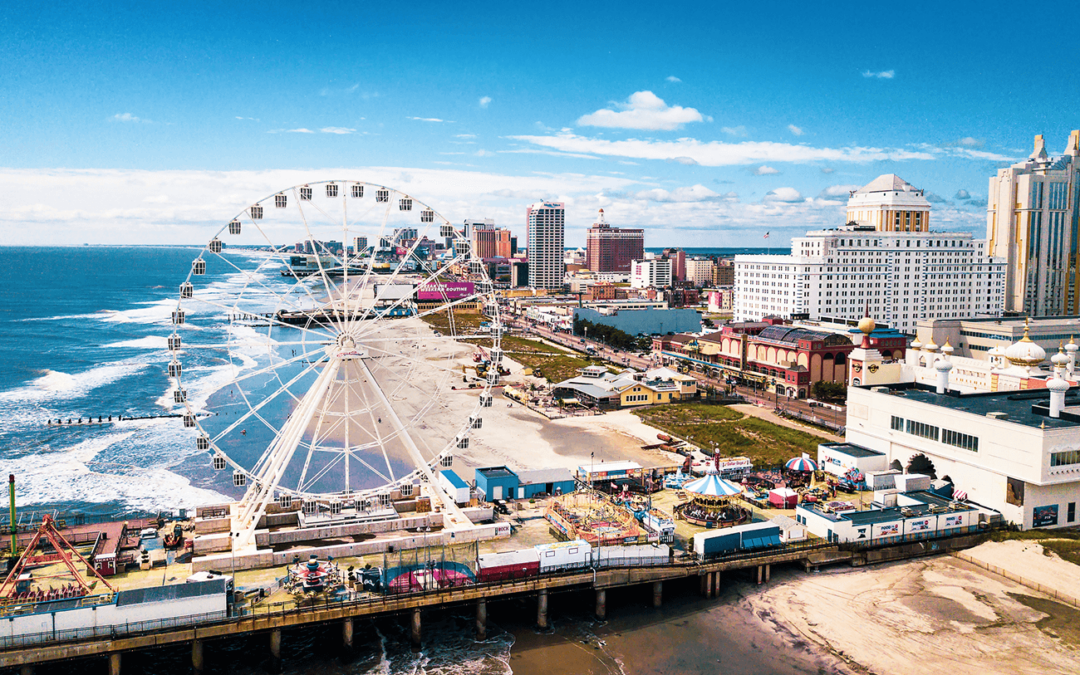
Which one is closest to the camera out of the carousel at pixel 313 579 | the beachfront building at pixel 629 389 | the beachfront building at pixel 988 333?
the carousel at pixel 313 579

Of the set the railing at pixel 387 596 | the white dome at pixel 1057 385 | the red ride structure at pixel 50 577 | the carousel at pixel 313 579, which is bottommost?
the railing at pixel 387 596

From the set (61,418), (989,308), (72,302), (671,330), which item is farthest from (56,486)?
(72,302)

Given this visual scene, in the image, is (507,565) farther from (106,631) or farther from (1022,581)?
(1022,581)

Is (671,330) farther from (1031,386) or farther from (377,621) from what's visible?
(377,621)

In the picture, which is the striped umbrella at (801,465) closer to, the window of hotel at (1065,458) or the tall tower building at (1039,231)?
the window of hotel at (1065,458)

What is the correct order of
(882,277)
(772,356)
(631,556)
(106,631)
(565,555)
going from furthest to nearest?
1. (882,277)
2. (772,356)
3. (631,556)
4. (565,555)
5. (106,631)

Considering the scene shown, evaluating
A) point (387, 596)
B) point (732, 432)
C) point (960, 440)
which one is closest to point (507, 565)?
point (387, 596)

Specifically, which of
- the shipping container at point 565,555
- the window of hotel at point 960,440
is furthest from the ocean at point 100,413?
the window of hotel at point 960,440
